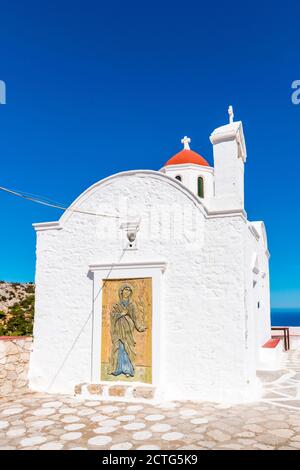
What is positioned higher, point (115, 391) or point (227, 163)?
point (227, 163)

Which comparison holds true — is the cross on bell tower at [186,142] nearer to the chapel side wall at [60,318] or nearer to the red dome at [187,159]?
the red dome at [187,159]

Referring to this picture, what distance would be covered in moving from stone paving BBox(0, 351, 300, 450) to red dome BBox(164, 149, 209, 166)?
24.0 ft

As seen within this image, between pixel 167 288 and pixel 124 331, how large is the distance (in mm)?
1260

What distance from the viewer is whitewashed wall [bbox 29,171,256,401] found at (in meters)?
7.93

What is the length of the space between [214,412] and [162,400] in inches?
49.4

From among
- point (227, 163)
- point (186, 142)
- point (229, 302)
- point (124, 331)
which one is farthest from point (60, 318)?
point (186, 142)

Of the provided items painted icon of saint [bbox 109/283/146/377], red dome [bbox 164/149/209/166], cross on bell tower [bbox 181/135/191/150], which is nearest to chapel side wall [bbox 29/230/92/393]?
painted icon of saint [bbox 109/283/146/377]

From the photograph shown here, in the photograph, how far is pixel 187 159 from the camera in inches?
515

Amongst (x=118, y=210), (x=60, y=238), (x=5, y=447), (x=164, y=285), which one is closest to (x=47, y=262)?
(x=60, y=238)

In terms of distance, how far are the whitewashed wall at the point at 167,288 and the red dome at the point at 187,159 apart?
433cm

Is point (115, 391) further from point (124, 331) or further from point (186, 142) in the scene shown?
point (186, 142)

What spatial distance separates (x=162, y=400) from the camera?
25.9 feet

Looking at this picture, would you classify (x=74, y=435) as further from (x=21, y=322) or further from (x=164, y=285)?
(x=21, y=322)

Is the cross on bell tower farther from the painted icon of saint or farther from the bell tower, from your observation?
the painted icon of saint
